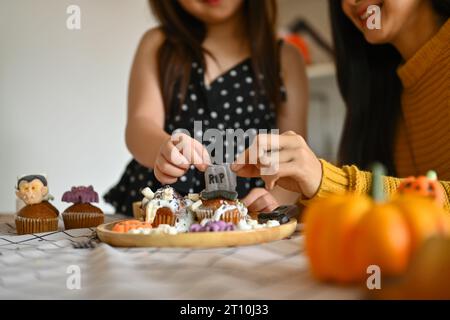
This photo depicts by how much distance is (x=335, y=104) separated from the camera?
279cm

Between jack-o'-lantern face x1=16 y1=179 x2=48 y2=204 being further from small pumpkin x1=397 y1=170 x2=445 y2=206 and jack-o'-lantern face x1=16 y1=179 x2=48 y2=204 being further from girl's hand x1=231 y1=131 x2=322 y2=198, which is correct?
small pumpkin x1=397 y1=170 x2=445 y2=206

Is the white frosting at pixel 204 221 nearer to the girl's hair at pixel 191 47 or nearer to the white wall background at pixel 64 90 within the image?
the girl's hair at pixel 191 47

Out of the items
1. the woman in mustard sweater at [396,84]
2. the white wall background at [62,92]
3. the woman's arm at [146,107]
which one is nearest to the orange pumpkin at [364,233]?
the woman in mustard sweater at [396,84]

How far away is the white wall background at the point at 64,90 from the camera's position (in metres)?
1.95

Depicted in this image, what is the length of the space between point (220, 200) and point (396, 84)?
2.49ft

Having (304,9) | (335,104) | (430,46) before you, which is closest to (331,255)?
(430,46)

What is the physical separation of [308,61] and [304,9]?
360mm

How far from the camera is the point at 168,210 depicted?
74 cm

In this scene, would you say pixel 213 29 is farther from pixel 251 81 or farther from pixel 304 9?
pixel 304 9

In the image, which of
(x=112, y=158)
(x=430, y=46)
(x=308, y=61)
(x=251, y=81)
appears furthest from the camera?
(x=308, y=61)

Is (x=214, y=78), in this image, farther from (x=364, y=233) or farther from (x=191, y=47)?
(x=364, y=233)

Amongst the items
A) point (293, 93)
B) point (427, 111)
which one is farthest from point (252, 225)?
point (293, 93)

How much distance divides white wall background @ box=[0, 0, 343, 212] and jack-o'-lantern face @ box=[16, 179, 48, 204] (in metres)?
1.01
